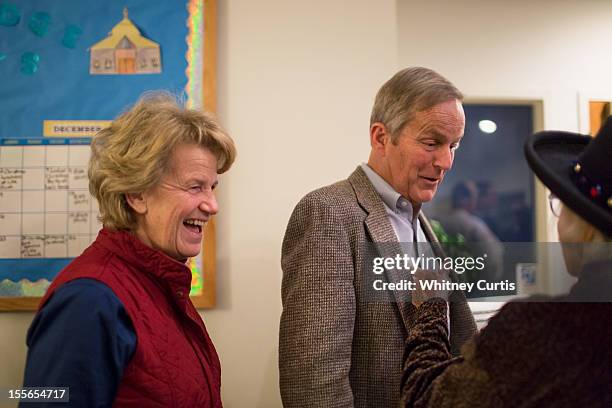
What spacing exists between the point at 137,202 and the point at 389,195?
601 millimetres

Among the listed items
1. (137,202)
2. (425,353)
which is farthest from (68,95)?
(425,353)

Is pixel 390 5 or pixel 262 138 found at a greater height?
pixel 390 5

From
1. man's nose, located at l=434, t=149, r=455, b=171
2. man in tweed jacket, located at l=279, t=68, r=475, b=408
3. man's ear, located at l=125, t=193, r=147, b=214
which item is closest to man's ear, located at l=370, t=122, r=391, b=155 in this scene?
man in tweed jacket, located at l=279, t=68, r=475, b=408

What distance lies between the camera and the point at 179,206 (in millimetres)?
1164

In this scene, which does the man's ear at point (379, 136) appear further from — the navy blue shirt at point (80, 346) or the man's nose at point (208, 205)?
the navy blue shirt at point (80, 346)

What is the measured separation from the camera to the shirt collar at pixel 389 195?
4.10 feet

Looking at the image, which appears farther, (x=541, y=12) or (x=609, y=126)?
(x=541, y=12)

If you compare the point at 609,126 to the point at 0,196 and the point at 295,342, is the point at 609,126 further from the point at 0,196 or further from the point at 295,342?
the point at 0,196

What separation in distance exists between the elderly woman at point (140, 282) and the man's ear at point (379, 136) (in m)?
0.36

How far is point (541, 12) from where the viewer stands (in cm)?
288

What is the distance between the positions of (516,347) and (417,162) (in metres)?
0.61

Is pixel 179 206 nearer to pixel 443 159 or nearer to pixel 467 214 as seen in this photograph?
pixel 443 159

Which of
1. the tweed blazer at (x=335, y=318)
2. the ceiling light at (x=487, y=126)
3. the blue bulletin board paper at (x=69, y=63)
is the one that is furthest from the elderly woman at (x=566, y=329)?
the ceiling light at (x=487, y=126)

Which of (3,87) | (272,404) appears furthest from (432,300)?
(3,87)
